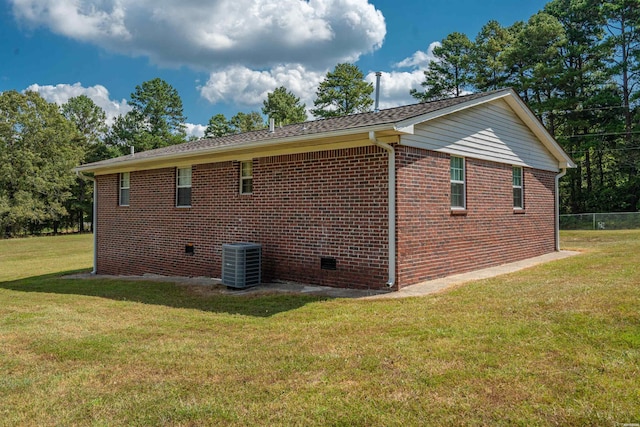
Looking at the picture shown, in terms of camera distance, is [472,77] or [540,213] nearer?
[540,213]

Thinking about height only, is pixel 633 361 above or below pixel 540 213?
below

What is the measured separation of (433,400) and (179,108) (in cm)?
5511

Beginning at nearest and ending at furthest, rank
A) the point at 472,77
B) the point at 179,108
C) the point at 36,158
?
the point at 472,77 < the point at 36,158 < the point at 179,108

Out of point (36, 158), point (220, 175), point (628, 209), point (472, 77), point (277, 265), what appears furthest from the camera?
point (36, 158)

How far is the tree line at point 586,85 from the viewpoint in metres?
29.9

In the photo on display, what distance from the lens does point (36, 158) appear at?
136 ft

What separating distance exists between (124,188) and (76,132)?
41.0m

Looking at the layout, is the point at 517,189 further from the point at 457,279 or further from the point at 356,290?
the point at 356,290

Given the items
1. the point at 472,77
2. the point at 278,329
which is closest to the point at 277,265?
the point at 278,329

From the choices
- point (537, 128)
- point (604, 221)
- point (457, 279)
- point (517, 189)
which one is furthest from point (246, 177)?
point (604, 221)

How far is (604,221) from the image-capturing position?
2466cm

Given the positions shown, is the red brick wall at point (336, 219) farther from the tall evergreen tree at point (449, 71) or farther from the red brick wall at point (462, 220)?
the tall evergreen tree at point (449, 71)

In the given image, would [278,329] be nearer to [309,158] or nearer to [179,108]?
[309,158]

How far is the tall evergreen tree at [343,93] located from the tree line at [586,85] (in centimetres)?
1056
